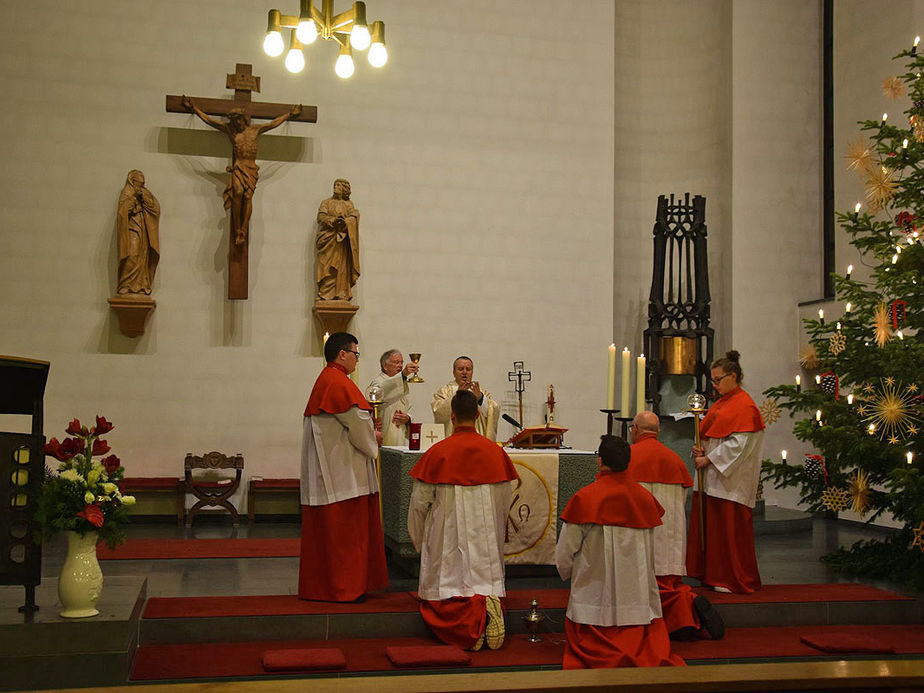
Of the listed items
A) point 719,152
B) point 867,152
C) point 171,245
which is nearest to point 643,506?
point 867,152

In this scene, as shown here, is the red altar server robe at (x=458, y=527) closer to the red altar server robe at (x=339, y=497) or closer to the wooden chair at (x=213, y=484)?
the red altar server robe at (x=339, y=497)

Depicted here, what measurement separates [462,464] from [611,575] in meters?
1.10

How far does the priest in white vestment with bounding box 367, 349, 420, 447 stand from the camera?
24.1 ft

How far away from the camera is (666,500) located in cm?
626

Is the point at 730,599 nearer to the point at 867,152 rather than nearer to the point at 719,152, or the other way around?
the point at 867,152

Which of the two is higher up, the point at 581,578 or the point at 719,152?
the point at 719,152

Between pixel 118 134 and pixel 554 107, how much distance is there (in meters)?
4.98

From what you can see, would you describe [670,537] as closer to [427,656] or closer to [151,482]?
[427,656]

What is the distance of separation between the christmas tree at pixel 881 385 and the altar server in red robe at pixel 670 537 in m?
1.57

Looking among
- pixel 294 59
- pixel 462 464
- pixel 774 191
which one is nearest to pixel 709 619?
pixel 462 464

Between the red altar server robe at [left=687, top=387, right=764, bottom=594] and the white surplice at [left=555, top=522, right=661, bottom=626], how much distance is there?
1680 millimetres

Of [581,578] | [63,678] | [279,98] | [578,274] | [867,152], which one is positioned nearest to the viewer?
[63,678]

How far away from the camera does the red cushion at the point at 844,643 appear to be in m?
5.57

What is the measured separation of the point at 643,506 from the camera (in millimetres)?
5266
